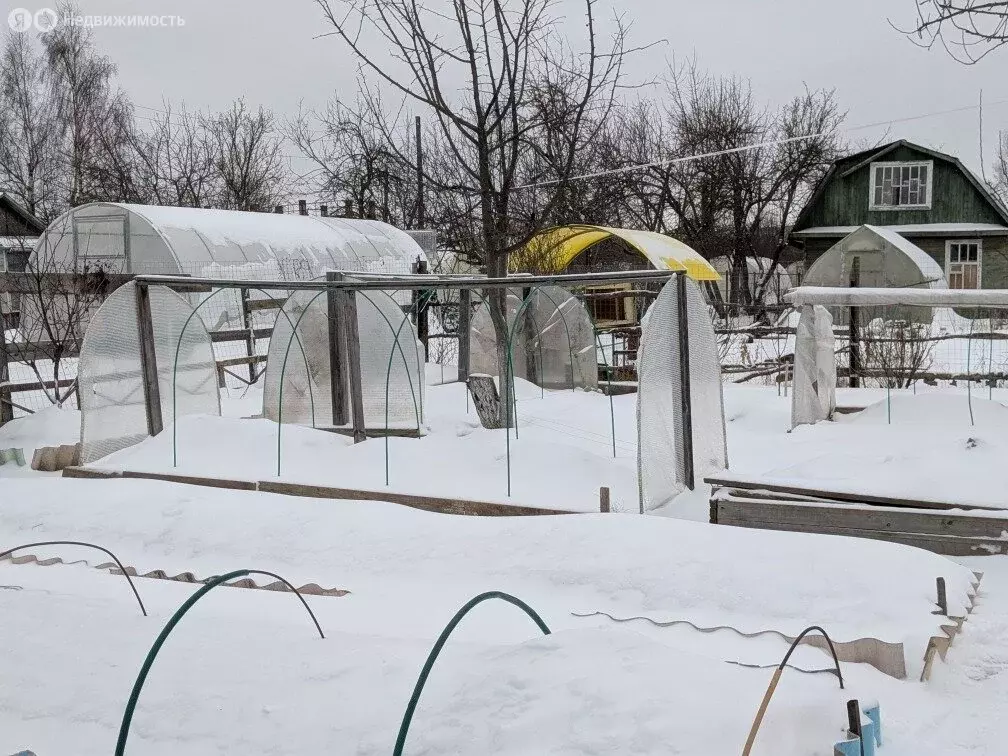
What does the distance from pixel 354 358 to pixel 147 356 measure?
1770 mm

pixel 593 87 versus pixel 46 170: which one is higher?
pixel 46 170

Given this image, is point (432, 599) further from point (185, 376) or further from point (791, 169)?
point (791, 169)

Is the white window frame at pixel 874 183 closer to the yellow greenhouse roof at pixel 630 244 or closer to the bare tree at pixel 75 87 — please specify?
the yellow greenhouse roof at pixel 630 244

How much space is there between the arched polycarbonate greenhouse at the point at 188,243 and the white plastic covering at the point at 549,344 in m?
7.97

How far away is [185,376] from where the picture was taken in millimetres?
9328

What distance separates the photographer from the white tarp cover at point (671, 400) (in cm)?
665

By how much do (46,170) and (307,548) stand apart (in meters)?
33.0

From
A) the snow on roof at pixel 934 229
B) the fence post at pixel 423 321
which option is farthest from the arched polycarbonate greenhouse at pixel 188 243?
the snow on roof at pixel 934 229

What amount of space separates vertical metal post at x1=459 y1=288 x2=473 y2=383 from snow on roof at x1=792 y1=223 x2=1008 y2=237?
18.8 meters

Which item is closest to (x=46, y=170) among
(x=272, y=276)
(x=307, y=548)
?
(x=272, y=276)

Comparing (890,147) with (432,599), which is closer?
(432,599)

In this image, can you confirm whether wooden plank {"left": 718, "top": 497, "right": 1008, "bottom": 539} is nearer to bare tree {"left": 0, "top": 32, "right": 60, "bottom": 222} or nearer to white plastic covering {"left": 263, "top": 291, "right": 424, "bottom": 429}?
white plastic covering {"left": 263, "top": 291, "right": 424, "bottom": 429}

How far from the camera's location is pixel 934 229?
1144 inches

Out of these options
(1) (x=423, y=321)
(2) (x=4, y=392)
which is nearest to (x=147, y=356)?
(2) (x=4, y=392)
